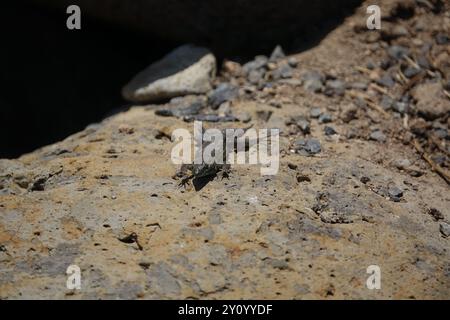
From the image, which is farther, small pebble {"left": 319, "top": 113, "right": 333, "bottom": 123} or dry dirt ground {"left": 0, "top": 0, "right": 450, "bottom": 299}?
small pebble {"left": 319, "top": 113, "right": 333, "bottom": 123}

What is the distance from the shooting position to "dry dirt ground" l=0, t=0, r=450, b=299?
2514 mm

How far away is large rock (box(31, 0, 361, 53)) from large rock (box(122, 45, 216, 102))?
193mm

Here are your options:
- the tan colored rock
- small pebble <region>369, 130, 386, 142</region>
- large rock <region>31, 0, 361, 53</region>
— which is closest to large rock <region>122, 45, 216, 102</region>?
large rock <region>31, 0, 361, 53</region>

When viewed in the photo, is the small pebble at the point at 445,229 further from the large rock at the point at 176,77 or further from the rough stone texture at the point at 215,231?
the large rock at the point at 176,77

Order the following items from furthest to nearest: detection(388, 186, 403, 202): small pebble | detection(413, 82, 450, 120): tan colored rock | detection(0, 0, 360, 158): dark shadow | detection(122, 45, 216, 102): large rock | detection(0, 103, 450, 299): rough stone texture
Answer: detection(0, 0, 360, 158): dark shadow
detection(122, 45, 216, 102): large rock
detection(413, 82, 450, 120): tan colored rock
detection(388, 186, 403, 202): small pebble
detection(0, 103, 450, 299): rough stone texture

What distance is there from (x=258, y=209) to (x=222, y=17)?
200 centimetres

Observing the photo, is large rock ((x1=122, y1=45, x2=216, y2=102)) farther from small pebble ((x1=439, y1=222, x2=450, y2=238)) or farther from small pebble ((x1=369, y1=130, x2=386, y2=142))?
small pebble ((x1=439, y1=222, x2=450, y2=238))

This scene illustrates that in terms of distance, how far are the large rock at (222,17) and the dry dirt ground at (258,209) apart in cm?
61

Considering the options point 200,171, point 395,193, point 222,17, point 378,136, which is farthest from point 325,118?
point 222,17

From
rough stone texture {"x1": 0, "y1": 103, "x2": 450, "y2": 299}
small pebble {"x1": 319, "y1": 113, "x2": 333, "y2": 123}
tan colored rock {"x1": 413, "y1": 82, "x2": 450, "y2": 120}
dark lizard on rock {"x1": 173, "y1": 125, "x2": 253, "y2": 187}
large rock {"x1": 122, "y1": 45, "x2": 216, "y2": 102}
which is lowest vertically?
rough stone texture {"x1": 0, "y1": 103, "x2": 450, "y2": 299}

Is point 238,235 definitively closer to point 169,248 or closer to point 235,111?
point 169,248

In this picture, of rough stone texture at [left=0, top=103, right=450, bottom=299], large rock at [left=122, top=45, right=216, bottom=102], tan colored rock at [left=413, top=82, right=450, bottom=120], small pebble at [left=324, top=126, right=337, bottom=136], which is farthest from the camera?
large rock at [left=122, top=45, right=216, bottom=102]
